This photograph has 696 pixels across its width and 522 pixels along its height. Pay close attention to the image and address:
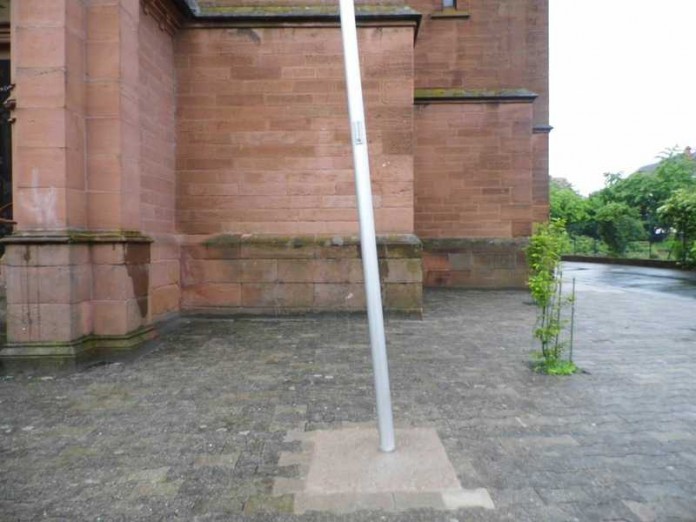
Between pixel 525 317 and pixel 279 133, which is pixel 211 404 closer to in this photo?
pixel 279 133

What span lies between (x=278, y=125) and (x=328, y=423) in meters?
5.42

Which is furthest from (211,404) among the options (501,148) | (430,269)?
(501,148)

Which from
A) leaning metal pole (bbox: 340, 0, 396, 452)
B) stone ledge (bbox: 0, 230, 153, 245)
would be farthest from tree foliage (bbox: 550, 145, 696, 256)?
leaning metal pole (bbox: 340, 0, 396, 452)

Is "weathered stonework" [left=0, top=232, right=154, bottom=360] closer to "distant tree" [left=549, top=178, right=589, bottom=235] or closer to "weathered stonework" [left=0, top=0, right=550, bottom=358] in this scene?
"weathered stonework" [left=0, top=0, right=550, bottom=358]

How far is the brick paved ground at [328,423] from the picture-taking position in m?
2.37

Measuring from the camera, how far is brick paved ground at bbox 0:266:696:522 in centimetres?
237

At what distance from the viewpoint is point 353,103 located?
2752mm

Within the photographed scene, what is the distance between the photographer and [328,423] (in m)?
3.33

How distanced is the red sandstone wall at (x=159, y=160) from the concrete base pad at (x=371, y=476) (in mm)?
4025

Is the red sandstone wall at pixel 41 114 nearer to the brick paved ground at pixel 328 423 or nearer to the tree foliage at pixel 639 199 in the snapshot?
the brick paved ground at pixel 328 423

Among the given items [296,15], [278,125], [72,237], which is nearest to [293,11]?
[296,15]

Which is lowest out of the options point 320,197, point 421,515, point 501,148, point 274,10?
point 421,515

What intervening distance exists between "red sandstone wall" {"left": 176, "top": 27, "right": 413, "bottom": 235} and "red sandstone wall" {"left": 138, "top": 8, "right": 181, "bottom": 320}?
0.25 metres

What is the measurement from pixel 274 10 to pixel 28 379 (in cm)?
612
